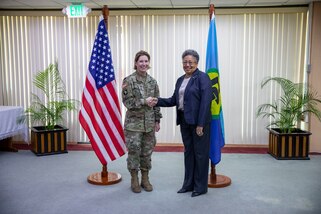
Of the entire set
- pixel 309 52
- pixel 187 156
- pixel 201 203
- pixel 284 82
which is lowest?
pixel 201 203

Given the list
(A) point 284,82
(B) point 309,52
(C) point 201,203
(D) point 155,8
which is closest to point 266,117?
(A) point 284,82

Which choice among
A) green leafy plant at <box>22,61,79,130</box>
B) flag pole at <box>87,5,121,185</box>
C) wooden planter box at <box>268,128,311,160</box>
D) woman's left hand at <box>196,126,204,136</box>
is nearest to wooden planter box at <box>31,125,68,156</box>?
green leafy plant at <box>22,61,79,130</box>

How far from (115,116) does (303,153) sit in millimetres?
3108

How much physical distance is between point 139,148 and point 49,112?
8.42ft

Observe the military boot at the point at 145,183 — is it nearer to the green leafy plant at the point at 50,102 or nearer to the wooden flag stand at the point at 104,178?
the wooden flag stand at the point at 104,178

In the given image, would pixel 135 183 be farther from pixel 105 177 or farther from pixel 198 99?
pixel 198 99

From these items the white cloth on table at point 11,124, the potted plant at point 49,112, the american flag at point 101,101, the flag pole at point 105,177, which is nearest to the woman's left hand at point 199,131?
the american flag at point 101,101

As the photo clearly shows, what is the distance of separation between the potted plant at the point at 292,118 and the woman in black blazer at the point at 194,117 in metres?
2.15

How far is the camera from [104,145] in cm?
A: 450

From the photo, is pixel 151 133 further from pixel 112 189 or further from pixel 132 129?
→ pixel 112 189

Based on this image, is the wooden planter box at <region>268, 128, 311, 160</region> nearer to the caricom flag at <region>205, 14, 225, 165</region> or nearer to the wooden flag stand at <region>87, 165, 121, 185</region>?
the caricom flag at <region>205, 14, 225, 165</region>

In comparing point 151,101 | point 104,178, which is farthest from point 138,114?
point 104,178

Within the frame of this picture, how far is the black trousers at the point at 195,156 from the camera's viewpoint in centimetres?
402

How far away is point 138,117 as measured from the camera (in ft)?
13.6
